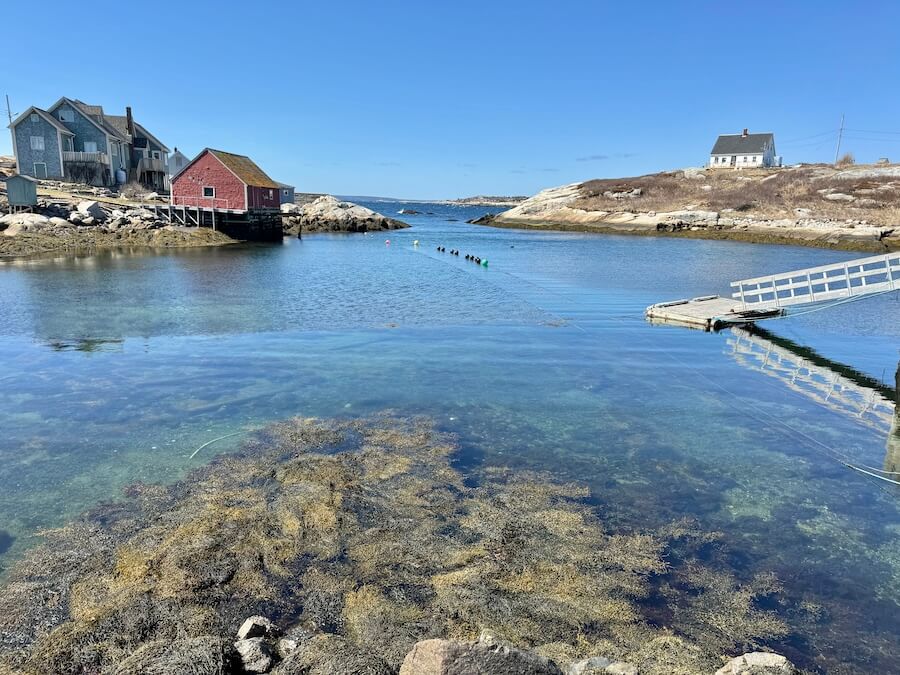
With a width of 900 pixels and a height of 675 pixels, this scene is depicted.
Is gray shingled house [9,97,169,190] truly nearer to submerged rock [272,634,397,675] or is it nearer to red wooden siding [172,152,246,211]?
red wooden siding [172,152,246,211]

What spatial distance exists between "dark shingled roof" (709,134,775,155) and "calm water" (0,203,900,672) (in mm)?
94970

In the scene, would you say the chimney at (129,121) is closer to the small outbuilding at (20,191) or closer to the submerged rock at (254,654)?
the small outbuilding at (20,191)

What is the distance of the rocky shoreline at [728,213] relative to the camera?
61.5 m

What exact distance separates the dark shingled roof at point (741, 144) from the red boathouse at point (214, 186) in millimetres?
94913

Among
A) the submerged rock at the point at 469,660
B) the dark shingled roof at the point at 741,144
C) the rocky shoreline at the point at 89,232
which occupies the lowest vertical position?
the submerged rock at the point at 469,660

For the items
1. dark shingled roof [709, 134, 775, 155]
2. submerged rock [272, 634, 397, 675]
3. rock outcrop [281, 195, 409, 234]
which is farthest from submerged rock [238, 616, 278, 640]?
dark shingled roof [709, 134, 775, 155]

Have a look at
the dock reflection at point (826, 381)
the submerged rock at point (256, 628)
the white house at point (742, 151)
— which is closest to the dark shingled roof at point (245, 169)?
the dock reflection at point (826, 381)

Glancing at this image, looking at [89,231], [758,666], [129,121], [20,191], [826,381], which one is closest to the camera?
[758,666]

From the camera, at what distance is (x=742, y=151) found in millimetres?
111938

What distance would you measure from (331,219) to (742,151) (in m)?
80.5

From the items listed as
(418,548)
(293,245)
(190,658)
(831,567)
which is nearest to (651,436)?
(831,567)

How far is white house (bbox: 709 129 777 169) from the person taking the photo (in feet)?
364

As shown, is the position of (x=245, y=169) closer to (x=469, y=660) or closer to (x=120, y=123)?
(x=120, y=123)

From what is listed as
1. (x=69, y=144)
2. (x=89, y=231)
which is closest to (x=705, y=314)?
(x=89, y=231)
